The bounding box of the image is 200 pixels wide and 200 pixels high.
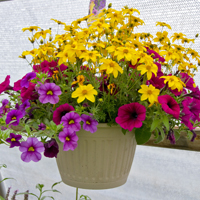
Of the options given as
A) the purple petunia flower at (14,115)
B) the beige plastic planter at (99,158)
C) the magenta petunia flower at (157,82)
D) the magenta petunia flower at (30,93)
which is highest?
the magenta petunia flower at (157,82)

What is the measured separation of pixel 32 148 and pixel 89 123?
0.43 ft

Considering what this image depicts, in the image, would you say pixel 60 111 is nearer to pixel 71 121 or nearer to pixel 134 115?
pixel 71 121

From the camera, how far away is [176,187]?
1.05 metres

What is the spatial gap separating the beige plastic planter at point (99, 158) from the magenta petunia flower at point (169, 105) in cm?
14

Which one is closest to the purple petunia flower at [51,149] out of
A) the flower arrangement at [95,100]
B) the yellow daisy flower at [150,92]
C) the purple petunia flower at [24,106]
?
the flower arrangement at [95,100]

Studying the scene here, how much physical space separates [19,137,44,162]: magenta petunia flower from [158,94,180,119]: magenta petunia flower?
0.83 ft

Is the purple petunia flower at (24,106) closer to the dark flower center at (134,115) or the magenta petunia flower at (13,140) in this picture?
the magenta petunia flower at (13,140)

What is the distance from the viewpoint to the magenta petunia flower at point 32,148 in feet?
1.55

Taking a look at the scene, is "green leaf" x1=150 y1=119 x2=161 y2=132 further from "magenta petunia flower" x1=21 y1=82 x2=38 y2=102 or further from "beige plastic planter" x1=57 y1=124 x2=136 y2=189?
"magenta petunia flower" x1=21 y1=82 x2=38 y2=102

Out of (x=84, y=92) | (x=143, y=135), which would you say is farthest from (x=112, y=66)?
(x=143, y=135)

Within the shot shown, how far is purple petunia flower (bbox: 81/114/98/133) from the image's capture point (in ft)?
1.71

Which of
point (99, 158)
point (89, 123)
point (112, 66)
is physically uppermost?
point (112, 66)

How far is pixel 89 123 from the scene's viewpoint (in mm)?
532

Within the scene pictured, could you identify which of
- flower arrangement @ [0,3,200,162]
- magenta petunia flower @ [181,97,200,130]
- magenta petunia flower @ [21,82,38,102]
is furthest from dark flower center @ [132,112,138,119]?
magenta petunia flower @ [21,82,38,102]
